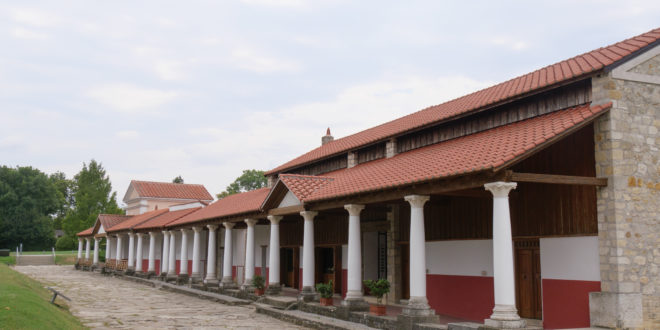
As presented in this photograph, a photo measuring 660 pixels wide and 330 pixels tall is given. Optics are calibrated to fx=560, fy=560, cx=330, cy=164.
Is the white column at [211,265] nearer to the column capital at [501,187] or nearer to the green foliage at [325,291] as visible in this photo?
the green foliage at [325,291]

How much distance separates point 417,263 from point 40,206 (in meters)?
69.8

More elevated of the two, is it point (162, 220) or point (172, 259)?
point (162, 220)

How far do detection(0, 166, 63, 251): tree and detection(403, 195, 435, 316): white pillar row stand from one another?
220 feet

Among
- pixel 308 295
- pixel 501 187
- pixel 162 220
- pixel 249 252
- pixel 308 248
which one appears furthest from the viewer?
pixel 162 220

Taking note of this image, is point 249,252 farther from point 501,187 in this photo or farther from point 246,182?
point 246,182

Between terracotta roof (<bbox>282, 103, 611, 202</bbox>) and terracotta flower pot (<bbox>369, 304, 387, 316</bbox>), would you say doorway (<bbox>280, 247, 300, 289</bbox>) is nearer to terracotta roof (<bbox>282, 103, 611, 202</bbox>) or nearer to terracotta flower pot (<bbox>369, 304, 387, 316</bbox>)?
terracotta roof (<bbox>282, 103, 611, 202</bbox>)

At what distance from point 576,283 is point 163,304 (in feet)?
48.3

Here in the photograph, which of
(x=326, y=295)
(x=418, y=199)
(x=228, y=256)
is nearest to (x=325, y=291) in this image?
(x=326, y=295)

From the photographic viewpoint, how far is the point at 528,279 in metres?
12.9

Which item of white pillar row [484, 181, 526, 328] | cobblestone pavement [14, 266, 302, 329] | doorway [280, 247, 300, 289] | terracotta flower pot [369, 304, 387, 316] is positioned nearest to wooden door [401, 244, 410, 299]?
terracotta flower pot [369, 304, 387, 316]

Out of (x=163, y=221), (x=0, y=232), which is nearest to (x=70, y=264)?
(x=0, y=232)

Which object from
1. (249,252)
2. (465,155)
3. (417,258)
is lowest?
(249,252)

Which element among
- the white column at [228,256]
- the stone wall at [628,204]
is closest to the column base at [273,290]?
the white column at [228,256]

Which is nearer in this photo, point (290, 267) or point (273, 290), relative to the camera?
point (273, 290)
